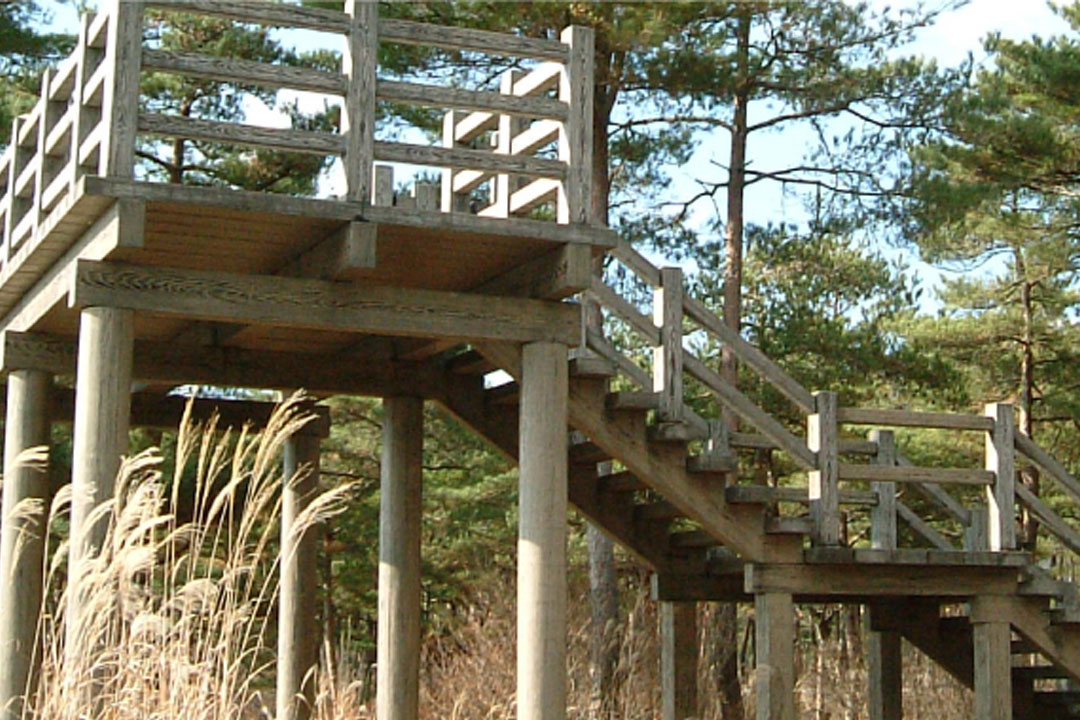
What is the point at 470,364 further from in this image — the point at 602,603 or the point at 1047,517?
the point at 602,603

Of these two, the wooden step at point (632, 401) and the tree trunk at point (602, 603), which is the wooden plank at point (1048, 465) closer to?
the wooden step at point (632, 401)

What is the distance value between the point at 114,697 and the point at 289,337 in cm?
679

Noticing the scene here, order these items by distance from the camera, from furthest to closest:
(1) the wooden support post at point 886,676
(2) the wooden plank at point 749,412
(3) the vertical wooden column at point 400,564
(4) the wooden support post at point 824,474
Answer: (1) the wooden support post at point 886,676 < (3) the vertical wooden column at point 400,564 < (4) the wooden support post at point 824,474 < (2) the wooden plank at point 749,412

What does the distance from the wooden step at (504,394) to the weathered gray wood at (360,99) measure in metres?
3.40

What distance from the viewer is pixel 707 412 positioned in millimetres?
20875

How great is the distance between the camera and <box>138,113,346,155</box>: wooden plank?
9.07 meters

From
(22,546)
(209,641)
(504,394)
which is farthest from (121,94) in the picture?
(504,394)

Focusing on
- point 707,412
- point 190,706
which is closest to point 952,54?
point 707,412

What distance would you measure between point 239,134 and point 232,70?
34 cm

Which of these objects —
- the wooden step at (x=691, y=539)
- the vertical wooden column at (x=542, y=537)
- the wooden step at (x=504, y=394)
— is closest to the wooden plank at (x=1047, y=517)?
the wooden step at (x=691, y=539)

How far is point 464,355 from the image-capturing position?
1284 centimetres

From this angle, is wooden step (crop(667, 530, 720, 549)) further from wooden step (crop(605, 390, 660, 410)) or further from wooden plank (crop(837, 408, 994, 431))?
wooden step (crop(605, 390, 660, 410))

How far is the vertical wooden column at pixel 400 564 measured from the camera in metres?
12.5

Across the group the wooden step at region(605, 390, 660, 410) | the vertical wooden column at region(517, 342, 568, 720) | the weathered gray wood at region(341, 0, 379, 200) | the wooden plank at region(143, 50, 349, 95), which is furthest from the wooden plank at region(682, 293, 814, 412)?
the wooden plank at region(143, 50, 349, 95)
